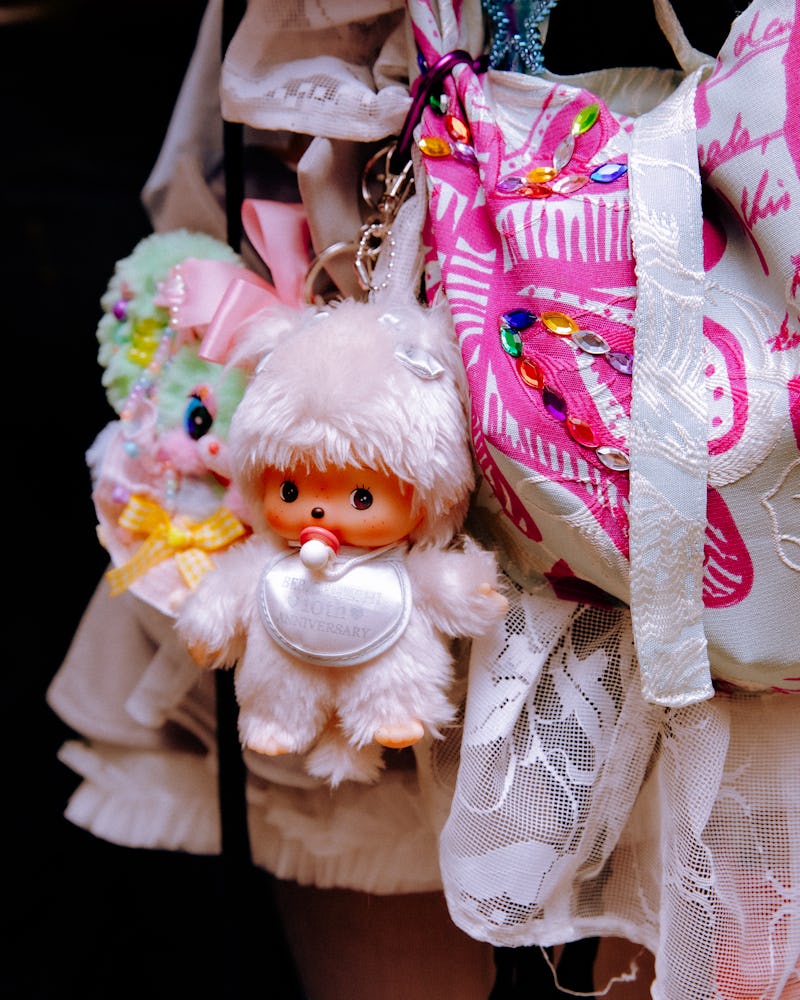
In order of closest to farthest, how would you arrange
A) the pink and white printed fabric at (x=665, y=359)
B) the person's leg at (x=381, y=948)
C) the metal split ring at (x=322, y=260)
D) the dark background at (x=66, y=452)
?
the pink and white printed fabric at (x=665, y=359) < the metal split ring at (x=322, y=260) < the person's leg at (x=381, y=948) < the dark background at (x=66, y=452)

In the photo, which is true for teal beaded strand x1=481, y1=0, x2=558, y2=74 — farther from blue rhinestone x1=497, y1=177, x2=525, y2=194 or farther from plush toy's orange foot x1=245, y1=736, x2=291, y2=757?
plush toy's orange foot x1=245, y1=736, x2=291, y2=757

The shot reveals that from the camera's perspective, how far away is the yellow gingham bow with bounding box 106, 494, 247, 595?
61cm

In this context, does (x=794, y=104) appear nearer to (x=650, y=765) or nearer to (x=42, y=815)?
(x=650, y=765)

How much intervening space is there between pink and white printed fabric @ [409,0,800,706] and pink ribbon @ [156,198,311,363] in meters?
0.15

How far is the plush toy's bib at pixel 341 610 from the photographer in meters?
0.49

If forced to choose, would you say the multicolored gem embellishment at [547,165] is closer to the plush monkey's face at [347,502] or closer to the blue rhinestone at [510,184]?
the blue rhinestone at [510,184]

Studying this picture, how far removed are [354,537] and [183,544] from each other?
0.18 metres

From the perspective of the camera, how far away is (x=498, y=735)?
0.53 meters

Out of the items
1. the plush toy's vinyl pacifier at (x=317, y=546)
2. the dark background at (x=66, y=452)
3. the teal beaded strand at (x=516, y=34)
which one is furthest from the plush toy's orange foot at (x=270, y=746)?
the teal beaded strand at (x=516, y=34)

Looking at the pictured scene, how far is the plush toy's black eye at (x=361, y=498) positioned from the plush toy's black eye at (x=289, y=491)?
0.11 feet

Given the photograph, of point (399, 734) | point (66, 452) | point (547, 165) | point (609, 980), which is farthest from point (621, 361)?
point (66, 452)

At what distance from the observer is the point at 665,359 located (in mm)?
464

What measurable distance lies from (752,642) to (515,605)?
5.5 inches

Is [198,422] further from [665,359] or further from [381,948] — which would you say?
[381,948]
